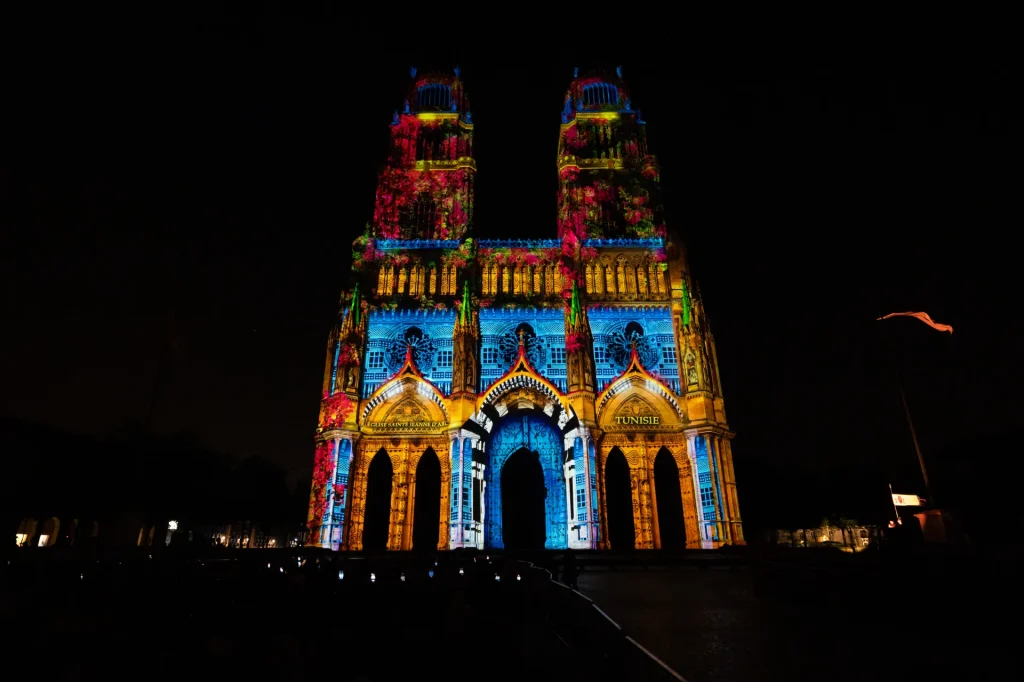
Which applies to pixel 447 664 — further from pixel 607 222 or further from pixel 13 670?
pixel 607 222

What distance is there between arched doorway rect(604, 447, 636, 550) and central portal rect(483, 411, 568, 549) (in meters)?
2.71

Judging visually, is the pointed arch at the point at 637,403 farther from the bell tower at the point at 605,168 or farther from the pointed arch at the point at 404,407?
the bell tower at the point at 605,168

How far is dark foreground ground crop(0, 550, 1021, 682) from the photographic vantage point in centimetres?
320

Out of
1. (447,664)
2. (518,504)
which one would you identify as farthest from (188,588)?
(518,504)

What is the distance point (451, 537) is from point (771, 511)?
32.6 meters

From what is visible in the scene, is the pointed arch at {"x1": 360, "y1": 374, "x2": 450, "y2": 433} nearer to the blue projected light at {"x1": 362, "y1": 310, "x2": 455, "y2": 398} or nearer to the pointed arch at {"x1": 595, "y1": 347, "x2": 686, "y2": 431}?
the blue projected light at {"x1": 362, "y1": 310, "x2": 455, "y2": 398}

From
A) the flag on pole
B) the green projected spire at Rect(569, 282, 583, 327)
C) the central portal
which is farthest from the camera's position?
the green projected spire at Rect(569, 282, 583, 327)

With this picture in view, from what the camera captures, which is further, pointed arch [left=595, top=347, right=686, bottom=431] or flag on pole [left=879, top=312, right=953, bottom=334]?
pointed arch [left=595, top=347, right=686, bottom=431]

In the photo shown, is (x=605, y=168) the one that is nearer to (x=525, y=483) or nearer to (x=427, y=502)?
(x=525, y=483)

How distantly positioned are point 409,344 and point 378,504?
9.78 metres

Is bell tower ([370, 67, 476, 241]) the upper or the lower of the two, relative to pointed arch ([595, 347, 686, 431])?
upper

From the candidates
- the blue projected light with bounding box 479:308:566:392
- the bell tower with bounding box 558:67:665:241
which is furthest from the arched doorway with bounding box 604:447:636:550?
the bell tower with bounding box 558:67:665:241

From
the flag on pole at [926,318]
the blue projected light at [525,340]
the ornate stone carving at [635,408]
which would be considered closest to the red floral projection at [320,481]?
the blue projected light at [525,340]

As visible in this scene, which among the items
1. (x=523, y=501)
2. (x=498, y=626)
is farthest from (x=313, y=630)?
(x=523, y=501)
